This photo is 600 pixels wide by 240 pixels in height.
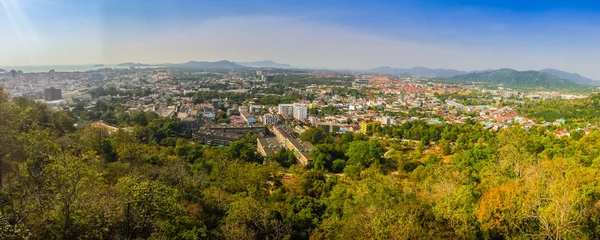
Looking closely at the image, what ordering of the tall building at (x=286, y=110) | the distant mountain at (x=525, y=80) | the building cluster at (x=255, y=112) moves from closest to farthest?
the building cluster at (x=255, y=112) → the tall building at (x=286, y=110) → the distant mountain at (x=525, y=80)

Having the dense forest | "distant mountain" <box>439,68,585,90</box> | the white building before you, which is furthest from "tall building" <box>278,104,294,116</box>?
"distant mountain" <box>439,68,585,90</box>

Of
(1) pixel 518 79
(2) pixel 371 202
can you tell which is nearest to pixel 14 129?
(2) pixel 371 202

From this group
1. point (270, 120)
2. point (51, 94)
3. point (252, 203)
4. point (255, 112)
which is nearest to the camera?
point (252, 203)

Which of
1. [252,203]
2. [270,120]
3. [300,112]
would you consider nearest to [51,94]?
[270,120]

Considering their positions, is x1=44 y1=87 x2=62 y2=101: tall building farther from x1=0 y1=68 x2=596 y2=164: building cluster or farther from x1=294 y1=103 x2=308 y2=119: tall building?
x1=294 y1=103 x2=308 y2=119: tall building

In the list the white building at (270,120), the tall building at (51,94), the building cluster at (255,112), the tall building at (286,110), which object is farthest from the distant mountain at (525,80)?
the tall building at (51,94)

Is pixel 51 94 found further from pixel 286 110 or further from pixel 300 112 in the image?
pixel 300 112

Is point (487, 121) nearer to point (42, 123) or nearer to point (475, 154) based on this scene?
point (475, 154)

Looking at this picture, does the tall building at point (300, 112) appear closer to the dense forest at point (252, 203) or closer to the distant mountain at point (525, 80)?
the dense forest at point (252, 203)
